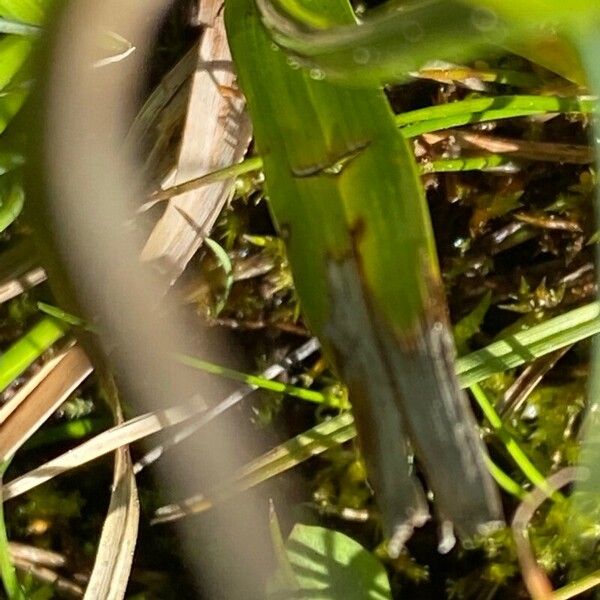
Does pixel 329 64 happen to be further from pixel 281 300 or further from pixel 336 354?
pixel 281 300

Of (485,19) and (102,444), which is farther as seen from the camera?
(102,444)

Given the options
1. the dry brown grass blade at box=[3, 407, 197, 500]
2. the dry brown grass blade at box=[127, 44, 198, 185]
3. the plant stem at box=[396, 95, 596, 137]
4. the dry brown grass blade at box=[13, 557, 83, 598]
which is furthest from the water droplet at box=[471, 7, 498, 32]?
the dry brown grass blade at box=[13, 557, 83, 598]

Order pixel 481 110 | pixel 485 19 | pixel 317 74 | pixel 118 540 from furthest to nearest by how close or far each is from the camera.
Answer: pixel 118 540 → pixel 481 110 → pixel 317 74 → pixel 485 19

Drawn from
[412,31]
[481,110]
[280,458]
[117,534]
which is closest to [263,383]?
[280,458]

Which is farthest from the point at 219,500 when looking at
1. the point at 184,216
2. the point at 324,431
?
the point at 184,216

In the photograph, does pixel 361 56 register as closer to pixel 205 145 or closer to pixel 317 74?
pixel 317 74
